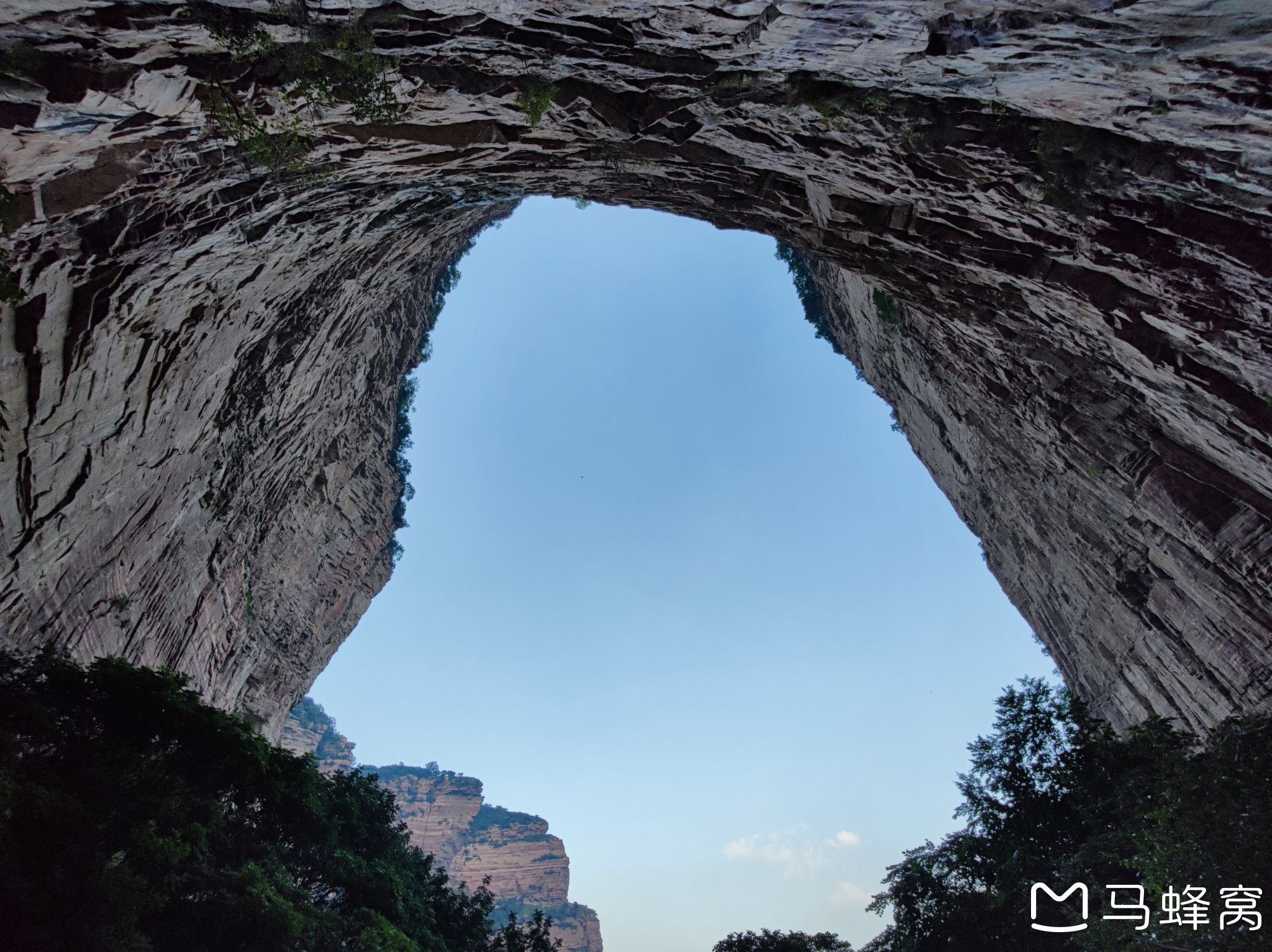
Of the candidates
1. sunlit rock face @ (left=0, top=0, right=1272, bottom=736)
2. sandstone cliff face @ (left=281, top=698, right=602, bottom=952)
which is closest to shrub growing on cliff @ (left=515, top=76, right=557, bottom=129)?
sunlit rock face @ (left=0, top=0, right=1272, bottom=736)

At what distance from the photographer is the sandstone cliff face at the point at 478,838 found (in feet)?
254

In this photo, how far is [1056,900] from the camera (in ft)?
44.1

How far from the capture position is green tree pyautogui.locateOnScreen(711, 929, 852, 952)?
1761 cm

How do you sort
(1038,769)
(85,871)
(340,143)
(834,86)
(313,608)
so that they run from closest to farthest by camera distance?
(834,86) → (85,871) → (340,143) → (1038,769) → (313,608)

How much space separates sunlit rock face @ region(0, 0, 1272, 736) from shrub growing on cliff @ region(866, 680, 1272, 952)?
1.66 meters

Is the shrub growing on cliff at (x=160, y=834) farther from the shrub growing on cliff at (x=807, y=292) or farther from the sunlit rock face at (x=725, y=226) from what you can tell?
the shrub growing on cliff at (x=807, y=292)

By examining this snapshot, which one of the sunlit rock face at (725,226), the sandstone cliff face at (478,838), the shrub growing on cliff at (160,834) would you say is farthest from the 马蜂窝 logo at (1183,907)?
the sandstone cliff face at (478,838)

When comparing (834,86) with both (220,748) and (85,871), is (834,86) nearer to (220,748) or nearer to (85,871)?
(85,871)

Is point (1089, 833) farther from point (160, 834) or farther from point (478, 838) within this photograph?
point (478, 838)

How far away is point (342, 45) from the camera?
773 centimetres

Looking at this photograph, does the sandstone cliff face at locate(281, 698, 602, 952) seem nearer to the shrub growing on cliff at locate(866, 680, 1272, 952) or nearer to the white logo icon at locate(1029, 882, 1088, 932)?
the shrub growing on cliff at locate(866, 680, 1272, 952)

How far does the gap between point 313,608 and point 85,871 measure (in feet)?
53.3

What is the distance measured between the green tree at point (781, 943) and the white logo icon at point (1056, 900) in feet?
18.7

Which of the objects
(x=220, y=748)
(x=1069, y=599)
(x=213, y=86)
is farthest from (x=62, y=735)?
(x=1069, y=599)
